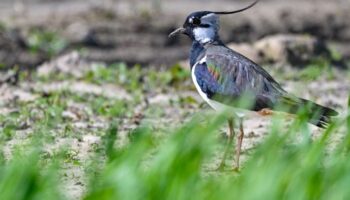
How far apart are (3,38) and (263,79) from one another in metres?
4.14

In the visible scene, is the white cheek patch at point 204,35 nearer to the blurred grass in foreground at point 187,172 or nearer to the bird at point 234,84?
the bird at point 234,84

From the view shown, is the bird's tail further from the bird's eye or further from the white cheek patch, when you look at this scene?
the bird's eye

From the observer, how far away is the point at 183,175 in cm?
525

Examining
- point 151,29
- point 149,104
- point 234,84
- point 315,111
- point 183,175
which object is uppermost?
point 183,175

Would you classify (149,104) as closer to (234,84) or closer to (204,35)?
(204,35)

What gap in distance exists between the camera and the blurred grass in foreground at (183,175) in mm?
5121

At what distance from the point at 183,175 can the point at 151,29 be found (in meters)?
8.04

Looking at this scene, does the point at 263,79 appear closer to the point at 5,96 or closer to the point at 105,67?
the point at 5,96

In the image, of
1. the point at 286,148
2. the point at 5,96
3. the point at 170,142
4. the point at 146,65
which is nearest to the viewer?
the point at 170,142

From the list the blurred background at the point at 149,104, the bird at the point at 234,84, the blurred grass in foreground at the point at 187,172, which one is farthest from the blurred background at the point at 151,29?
the blurred grass in foreground at the point at 187,172

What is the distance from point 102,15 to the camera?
1339cm

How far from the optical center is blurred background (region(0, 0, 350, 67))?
12375 mm

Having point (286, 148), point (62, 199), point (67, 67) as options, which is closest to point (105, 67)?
point (67, 67)

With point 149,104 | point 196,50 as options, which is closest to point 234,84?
point 196,50
